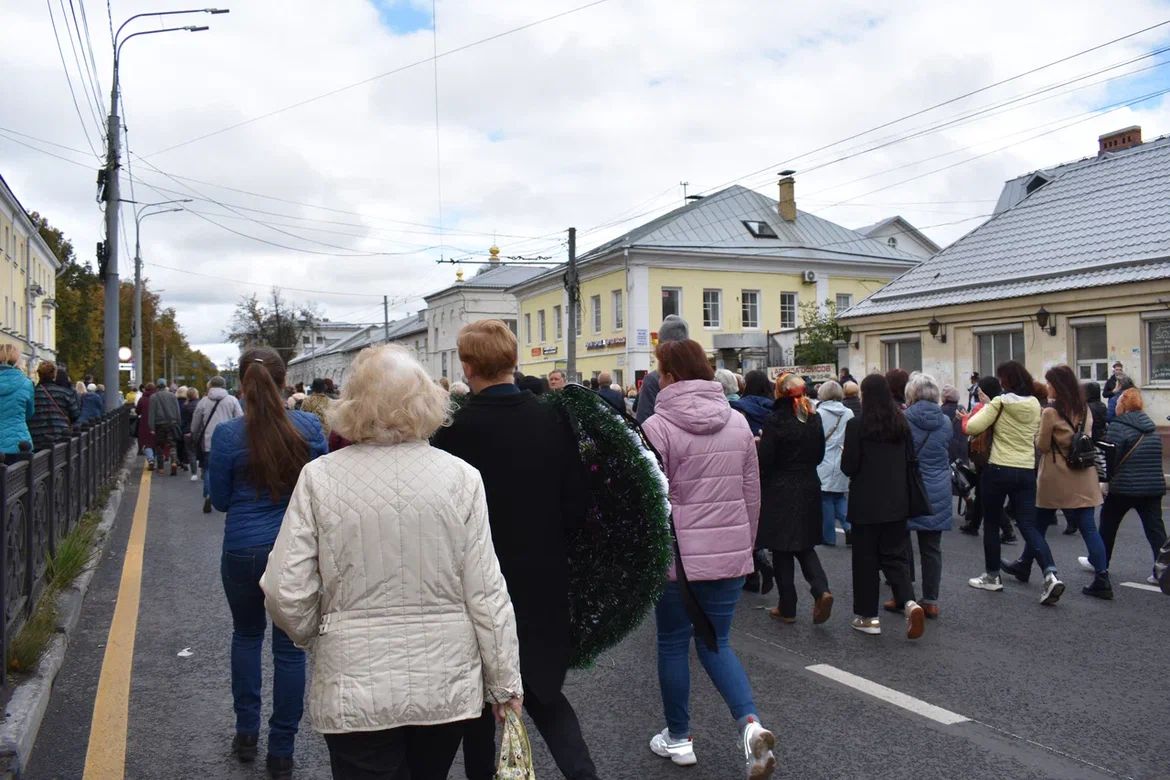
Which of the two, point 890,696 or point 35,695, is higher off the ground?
point 35,695

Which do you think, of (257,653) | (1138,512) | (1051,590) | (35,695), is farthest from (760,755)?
(1138,512)

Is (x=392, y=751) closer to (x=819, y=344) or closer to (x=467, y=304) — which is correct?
(x=819, y=344)

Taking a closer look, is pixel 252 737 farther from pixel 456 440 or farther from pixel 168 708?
pixel 456 440

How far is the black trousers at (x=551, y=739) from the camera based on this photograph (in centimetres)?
337

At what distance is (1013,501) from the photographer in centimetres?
808

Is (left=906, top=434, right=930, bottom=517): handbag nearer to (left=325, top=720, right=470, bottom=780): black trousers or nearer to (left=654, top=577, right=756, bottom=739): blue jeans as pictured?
(left=654, top=577, right=756, bottom=739): blue jeans

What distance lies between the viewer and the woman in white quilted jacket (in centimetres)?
274

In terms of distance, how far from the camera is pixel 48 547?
7.28 meters

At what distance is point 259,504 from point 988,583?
6.20 m

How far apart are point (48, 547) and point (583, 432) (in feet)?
17.7

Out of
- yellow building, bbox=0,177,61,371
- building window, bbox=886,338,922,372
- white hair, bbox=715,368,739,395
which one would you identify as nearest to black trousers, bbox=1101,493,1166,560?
white hair, bbox=715,368,739,395

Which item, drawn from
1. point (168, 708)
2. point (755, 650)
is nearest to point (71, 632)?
point (168, 708)

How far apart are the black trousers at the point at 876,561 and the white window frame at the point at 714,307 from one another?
36.5 m

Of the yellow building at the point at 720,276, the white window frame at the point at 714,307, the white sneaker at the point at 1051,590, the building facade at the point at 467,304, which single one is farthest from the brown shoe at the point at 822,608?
the building facade at the point at 467,304
